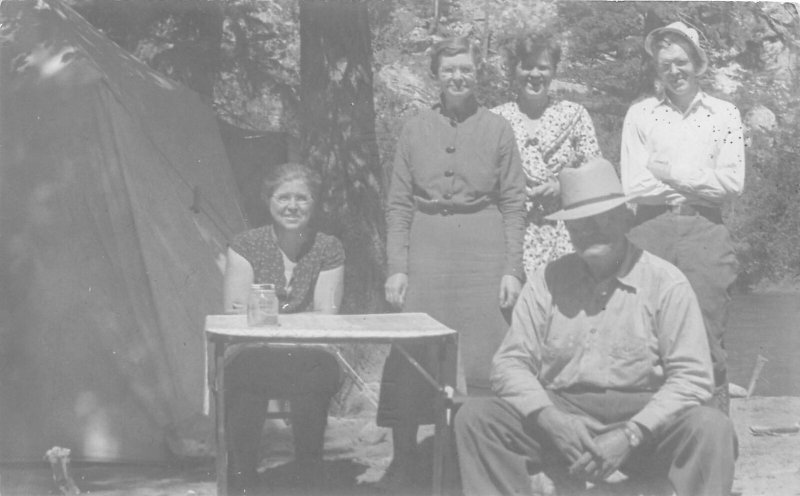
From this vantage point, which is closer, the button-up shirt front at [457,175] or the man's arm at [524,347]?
the man's arm at [524,347]

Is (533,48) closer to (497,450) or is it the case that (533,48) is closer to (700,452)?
(497,450)

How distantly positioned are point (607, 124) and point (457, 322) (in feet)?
20.8

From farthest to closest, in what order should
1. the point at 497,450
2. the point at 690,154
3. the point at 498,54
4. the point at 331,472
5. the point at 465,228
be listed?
the point at 498,54, the point at 331,472, the point at 690,154, the point at 465,228, the point at 497,450

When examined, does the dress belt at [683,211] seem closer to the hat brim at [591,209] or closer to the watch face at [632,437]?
the hat brim at [591,209]

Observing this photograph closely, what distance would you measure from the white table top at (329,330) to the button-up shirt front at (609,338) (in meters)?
0.27

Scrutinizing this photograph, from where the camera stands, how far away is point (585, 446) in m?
3.16

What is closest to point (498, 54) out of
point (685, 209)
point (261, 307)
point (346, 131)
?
point (346, 131)

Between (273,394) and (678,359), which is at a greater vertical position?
(678,359)

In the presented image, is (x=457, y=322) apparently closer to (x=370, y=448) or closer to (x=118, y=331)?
(x=370, y=448)

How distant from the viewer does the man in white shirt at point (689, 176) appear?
13.9 ft

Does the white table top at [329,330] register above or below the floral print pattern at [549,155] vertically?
below

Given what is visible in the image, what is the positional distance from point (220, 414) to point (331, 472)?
3.69 feet

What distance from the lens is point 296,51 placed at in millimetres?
7668

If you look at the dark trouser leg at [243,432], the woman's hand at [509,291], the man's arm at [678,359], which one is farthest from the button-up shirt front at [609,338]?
the dark trouser leg at [243,432]
